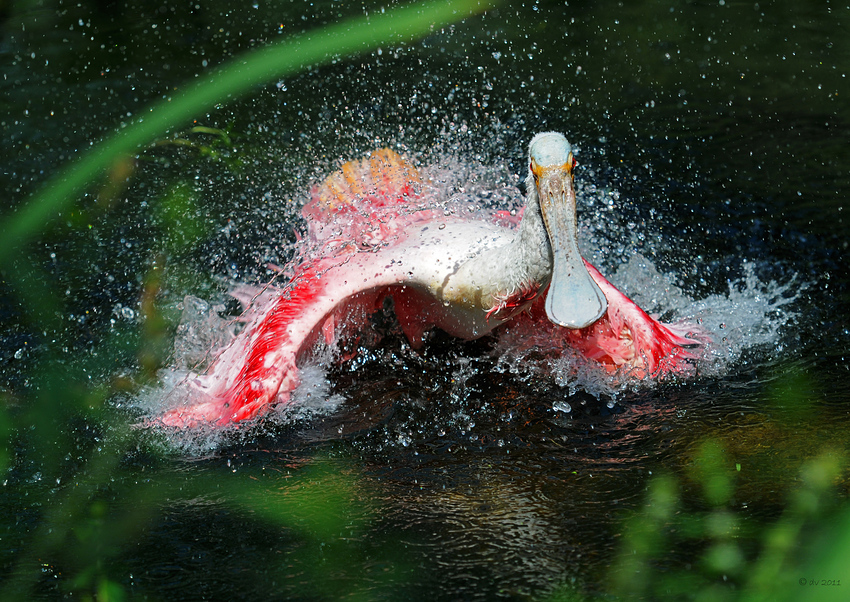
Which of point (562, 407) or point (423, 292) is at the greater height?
point (423, 292)

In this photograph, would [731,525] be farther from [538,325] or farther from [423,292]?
[423,292]

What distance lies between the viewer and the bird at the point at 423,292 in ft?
8.91

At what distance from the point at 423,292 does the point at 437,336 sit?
0.29 meters

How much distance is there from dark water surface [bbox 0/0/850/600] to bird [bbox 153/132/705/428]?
0.15m

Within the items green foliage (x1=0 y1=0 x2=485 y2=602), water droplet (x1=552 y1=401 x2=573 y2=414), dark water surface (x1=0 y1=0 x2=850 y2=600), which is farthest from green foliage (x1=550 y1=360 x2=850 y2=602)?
green foliage (x1=0 y1=0 x2=485 y2=602)

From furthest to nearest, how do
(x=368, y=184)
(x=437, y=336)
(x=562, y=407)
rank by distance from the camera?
(x=368, y=184), (x=437, y=336), (x=562, y=407)

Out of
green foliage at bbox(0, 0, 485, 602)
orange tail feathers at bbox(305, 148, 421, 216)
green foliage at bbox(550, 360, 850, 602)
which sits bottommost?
green foliage at bbox(550, 360, 850, 602)

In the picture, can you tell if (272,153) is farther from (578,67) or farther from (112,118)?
(578,67)

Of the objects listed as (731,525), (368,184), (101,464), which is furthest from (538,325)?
(101,464)

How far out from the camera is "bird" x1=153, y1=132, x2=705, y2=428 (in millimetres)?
2715

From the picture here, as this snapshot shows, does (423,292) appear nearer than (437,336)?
Yes

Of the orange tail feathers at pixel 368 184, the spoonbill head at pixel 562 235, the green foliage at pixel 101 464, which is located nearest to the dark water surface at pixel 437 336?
the green foliage at pixel 101 464

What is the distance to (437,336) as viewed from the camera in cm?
353

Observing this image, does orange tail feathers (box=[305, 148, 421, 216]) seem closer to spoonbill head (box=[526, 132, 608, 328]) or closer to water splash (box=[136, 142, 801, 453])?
water splash (box=[136, 142, 801, 453])
